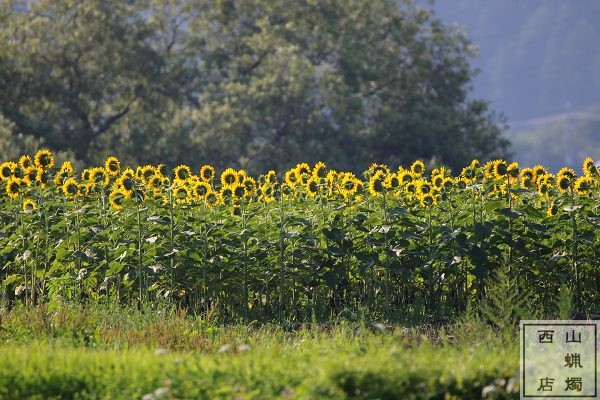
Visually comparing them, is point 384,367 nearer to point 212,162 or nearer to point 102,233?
point 102,233

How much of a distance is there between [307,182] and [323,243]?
586mm

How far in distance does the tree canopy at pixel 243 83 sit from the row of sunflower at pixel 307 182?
23050 mm

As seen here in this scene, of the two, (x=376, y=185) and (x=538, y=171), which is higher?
(x=538, y=171)

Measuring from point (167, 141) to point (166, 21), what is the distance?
718 centimetres

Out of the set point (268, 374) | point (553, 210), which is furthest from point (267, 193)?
point (268, 374)

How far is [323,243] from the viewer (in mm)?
11172

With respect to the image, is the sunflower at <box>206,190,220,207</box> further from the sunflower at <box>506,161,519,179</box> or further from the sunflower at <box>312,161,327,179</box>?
the sunflower at <box>506,161,519,179</box>

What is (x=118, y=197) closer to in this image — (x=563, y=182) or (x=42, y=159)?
(x=42, y=159)

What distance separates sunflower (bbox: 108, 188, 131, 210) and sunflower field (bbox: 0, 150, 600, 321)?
0.01 m

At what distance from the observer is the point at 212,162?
37062 mm

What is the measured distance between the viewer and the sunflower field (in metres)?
10.6

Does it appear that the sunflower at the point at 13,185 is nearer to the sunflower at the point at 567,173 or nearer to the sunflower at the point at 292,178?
the sunflower at the point at 292,178

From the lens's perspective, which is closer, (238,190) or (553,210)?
(553,210)

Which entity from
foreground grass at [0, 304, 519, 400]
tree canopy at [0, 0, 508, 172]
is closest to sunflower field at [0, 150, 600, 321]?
foreground grass at [0, 304, 519, 400]
